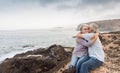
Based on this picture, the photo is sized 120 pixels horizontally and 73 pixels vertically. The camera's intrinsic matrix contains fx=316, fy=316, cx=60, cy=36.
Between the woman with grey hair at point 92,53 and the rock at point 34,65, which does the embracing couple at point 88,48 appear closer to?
the woman with grey hair at point 92,53

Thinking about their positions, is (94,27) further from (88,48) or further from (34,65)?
(34,65)

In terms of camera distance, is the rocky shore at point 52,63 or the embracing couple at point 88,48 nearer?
the embracing couple at point 88,48

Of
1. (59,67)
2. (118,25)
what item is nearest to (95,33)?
(59,67)

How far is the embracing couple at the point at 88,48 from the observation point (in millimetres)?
10977

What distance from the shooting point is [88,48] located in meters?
11.2

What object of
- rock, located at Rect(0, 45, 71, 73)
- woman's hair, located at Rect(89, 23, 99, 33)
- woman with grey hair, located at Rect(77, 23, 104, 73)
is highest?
woman's hair, located at Rect(89, 23, 99, 33)

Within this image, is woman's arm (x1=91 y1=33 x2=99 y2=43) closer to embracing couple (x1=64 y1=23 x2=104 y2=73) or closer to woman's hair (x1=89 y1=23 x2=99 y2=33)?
embracing couple (x1=64 y1=23 x2=104 y2=73)

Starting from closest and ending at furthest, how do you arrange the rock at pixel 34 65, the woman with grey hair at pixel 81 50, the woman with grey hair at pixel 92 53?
the woman with grey hair at pixel 92 53
the woman with grey hair at pixel 81 50
the rock at pixel 34 65

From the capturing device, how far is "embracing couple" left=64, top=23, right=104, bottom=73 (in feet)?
36.0

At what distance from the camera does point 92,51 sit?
11.1 m

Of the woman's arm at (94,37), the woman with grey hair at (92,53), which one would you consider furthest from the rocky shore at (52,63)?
the woman's arm at (94,37)

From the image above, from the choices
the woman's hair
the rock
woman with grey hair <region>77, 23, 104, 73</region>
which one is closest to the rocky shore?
the rock

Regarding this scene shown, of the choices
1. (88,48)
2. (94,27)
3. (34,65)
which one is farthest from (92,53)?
(34,65)

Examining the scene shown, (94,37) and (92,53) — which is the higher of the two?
(94,37)
